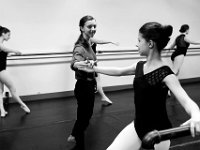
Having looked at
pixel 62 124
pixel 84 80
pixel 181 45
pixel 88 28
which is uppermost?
pixel 88 28

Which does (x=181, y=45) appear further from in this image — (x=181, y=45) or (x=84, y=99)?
(x=84, y=99)

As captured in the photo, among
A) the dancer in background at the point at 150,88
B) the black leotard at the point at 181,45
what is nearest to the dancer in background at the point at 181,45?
the black leotard at the point at 181,45

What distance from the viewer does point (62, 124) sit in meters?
3.64

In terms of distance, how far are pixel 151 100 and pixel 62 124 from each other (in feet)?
7.85

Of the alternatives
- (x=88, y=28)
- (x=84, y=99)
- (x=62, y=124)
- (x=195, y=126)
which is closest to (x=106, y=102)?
(x=62, y=124)

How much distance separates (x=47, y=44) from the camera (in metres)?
4.88

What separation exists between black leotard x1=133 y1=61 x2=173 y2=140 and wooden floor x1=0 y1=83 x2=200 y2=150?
1.41 metres

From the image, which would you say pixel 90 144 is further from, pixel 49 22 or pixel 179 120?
pixel 49 22

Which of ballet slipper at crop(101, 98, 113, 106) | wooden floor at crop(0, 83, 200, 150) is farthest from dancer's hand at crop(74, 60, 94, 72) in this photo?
ballet slipper at crop(101, 98, 113, 106)

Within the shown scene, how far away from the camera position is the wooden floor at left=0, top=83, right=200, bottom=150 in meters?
2.94

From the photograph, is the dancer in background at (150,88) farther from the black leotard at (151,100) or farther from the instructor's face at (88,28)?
the instructor's face at (88,28)

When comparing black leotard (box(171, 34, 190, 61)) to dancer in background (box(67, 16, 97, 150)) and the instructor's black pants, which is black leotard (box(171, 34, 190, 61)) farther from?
the instructor's black pants

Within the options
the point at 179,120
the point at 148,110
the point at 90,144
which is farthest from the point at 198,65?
the point at 148,110

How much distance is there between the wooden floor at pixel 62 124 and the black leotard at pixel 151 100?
1.41 meters
